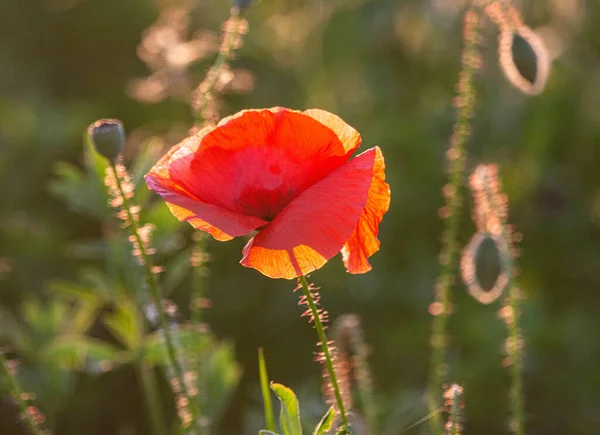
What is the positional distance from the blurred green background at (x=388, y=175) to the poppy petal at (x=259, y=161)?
800mm

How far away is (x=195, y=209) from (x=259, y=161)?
0.08m

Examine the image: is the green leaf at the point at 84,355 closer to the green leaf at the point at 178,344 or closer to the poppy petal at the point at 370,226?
the green leaf at the point at 178,344

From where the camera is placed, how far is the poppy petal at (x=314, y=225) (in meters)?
0.80

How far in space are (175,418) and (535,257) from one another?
933 millimetres

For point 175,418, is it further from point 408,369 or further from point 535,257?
point 535,257

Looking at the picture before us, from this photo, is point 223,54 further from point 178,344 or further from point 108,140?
point 178,344

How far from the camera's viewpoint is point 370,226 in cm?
90

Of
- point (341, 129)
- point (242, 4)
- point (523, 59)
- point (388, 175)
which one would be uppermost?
point (388, 175)

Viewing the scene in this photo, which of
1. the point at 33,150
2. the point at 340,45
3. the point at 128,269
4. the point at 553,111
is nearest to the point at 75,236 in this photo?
the point at 33,150

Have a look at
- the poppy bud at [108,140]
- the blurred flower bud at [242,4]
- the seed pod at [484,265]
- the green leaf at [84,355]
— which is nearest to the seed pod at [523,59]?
the seed pod at [484,265]

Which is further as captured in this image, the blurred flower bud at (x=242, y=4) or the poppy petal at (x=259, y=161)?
the blurred flower bud at (x=242, y=4)

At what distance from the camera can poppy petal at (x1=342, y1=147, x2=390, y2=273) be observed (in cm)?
89

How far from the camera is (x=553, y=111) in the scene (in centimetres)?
231

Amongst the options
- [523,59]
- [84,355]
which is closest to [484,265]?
[523,59]
